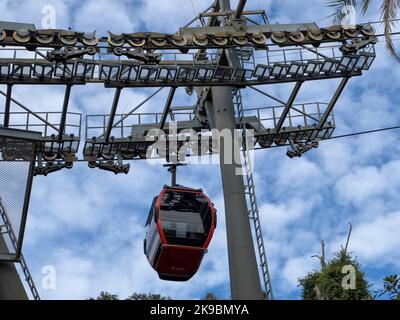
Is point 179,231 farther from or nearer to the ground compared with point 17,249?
farther from the ground

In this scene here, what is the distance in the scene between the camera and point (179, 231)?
2114cm

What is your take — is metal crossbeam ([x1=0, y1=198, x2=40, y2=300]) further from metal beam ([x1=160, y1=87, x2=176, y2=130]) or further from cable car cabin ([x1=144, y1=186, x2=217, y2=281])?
metal beam ([x1=160, y1=87, x2=176, y2=130])

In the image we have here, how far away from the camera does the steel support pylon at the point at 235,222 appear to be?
2453 centimetres

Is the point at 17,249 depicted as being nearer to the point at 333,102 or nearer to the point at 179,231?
the point at 179,231

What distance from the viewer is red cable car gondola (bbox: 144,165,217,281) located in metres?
21.0

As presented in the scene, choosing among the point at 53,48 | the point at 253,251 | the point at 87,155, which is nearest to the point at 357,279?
the point at 253,251

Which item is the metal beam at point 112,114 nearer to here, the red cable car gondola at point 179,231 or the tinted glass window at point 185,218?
the red cable car gondola at point 179,231

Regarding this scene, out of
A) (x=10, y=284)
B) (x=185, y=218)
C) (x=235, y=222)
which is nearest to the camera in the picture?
(x=10, y=284)

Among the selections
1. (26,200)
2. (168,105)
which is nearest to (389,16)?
(26,200)

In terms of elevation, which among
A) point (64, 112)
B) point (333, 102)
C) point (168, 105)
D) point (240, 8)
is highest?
point (240, 8)

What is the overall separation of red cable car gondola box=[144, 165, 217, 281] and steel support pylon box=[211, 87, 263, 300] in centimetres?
320

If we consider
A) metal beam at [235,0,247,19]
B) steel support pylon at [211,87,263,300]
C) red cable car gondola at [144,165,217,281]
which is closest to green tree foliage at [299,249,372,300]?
steel support pylon at [211,87,263,300]

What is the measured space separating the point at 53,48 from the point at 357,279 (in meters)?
14.2

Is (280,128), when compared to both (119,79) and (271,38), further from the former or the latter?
(119,79)
